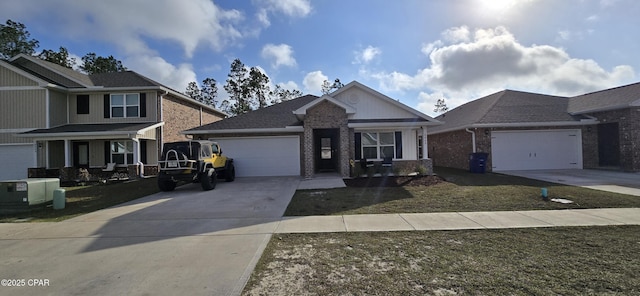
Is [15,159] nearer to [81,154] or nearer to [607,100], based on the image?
→ [81,154]

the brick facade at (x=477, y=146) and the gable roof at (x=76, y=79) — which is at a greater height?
the gable roof at (x=76, y=79)

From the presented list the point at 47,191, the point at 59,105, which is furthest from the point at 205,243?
the point at 59,105

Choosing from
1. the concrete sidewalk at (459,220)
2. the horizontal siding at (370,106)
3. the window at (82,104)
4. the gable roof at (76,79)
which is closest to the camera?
the concrete sidewalk at (459,220)

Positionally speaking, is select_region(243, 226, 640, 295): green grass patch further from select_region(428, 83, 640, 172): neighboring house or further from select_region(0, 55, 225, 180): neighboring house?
select_region(0, 55, 225, 180): neighboring house

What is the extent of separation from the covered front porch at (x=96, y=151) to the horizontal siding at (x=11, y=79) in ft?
10.6

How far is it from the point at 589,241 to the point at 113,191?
15349mm

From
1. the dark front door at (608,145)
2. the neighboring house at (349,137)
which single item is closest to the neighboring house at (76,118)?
the neighboring house at (349,137)

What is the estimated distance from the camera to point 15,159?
18047 mm

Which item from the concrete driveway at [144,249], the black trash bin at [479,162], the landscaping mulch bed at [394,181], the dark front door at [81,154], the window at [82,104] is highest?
the window at [82,104]

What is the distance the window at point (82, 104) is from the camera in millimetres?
19047

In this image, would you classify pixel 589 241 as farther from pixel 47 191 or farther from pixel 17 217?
pixel 47 191

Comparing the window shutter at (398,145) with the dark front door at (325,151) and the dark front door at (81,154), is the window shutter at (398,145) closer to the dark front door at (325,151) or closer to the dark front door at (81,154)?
the dark front door at (325,151)

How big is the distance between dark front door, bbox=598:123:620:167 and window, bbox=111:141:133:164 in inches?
1100

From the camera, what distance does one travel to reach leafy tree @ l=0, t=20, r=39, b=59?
3198 centimetres
